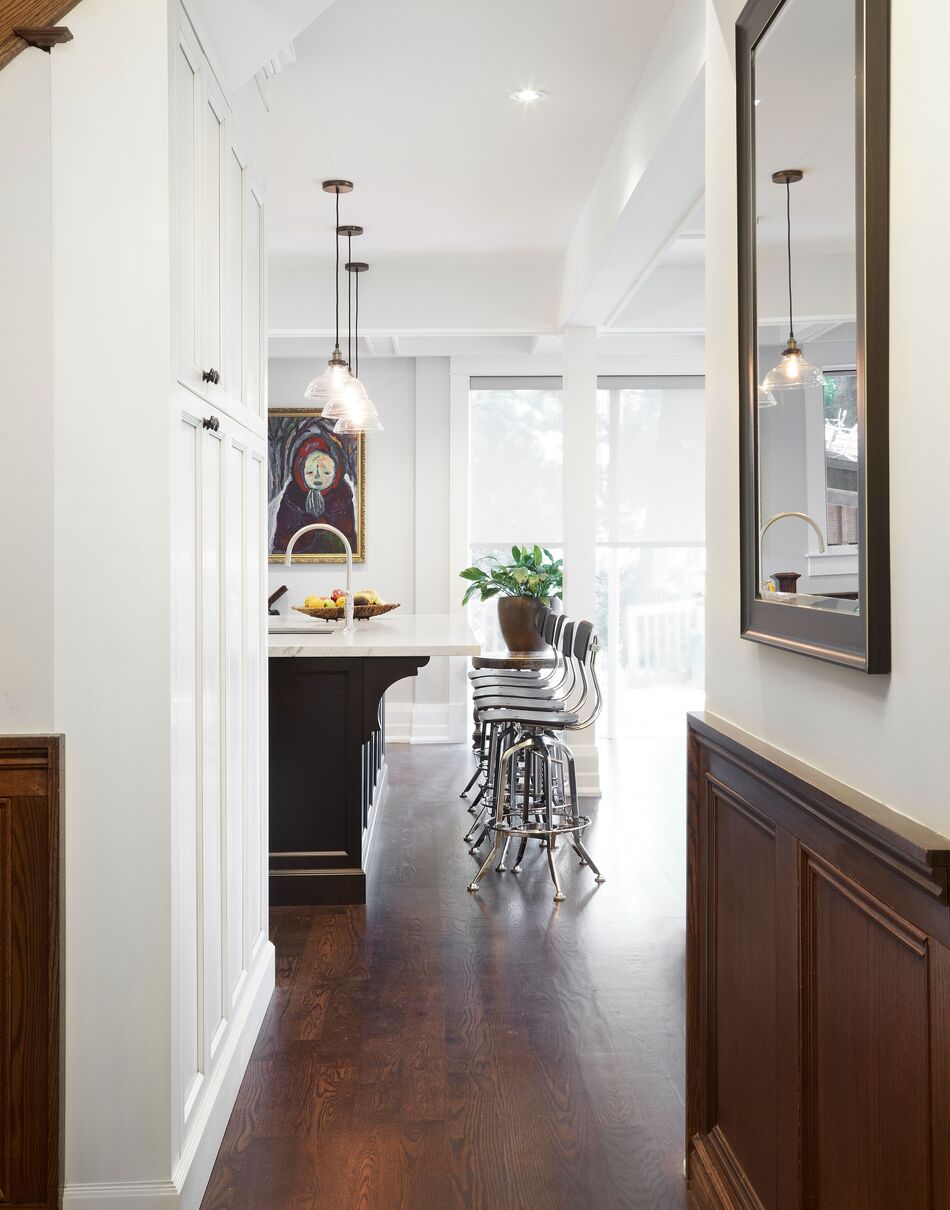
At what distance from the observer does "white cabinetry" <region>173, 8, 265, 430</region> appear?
6.43ft

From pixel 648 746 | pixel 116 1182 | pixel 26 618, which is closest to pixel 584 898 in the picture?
pixel 116 1182

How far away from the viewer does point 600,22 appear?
3078mm

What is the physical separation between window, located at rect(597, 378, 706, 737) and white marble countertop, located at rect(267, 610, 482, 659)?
243 centimetres

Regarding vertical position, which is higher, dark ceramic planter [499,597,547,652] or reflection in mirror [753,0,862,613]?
reflection in mirror [753,0,862,613]

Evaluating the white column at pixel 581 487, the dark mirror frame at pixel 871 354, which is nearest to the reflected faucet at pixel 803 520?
the dark mirror frame at pixel 871 354

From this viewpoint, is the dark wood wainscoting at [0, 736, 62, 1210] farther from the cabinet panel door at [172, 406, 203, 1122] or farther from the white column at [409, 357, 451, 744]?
the white column at [409, 357, 451, 744]

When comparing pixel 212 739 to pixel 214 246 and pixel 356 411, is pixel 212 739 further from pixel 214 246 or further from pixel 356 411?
pixel 356 411

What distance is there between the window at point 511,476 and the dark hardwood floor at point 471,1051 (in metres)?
3.43

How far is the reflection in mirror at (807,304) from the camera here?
1.28 metres

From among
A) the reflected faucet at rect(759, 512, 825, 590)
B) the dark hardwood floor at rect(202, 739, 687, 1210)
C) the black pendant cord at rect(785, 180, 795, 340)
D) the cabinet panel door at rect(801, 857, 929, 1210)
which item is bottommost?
the dark hardwood floor at rect(202, 739, 687, 1210)

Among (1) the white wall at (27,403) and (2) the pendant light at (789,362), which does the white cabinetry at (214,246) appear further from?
(2) the pendant light at (789,362)

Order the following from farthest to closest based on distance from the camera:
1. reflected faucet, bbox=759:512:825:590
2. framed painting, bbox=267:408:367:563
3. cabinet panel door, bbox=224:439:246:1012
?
framed painting, bbox=267:408:367:563 → cabinet panel door, bbox=224:439:246:1012 → reflected faucet, bbox=759:512:825:590

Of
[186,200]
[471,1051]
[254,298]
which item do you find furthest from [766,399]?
[471,1051]

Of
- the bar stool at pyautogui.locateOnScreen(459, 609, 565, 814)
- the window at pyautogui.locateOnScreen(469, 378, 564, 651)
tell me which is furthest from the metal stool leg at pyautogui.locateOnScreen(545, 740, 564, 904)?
the window at pyautogui.locateOnScreen(469, 378, 564, 651)
